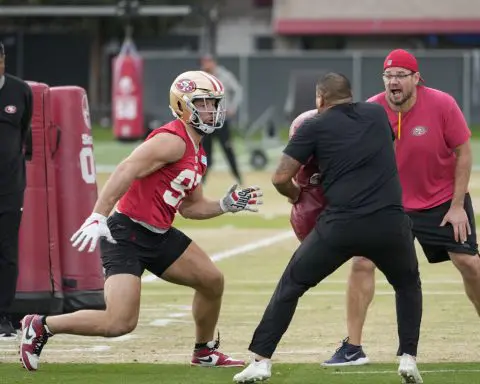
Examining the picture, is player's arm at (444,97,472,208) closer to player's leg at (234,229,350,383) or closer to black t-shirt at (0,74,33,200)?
player's leg at (234,229,350,383)

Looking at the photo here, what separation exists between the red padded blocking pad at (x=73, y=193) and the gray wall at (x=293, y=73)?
33236 millimetres

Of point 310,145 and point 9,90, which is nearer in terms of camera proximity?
point 310,145

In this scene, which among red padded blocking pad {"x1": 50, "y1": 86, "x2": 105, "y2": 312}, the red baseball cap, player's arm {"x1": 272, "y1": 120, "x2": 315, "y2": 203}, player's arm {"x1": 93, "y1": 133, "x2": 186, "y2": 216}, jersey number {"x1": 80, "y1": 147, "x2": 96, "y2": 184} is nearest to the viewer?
player's arm {"x1": 272, "y1": 120, "x2": 315, "y2": 203}

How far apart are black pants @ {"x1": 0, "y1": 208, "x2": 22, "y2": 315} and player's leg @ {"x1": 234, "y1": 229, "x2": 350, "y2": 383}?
251cm

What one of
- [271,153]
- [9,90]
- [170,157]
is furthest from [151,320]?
[271,153]

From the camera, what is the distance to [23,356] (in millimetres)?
9625

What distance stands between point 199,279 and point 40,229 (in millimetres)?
2524

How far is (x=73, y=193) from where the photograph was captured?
12.0 meters

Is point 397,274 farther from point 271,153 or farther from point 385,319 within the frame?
point 271,153

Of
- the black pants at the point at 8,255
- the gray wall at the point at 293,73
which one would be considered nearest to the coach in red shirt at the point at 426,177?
the black pants at the point at 8,255

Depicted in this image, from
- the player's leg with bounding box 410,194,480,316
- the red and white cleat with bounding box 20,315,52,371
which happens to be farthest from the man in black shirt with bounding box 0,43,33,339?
the player's leg with bounding box 410,194,480,316

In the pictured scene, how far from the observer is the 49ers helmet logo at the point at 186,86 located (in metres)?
9.57

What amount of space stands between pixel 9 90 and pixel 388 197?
3240mm

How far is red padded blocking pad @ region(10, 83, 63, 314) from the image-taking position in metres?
11.8
